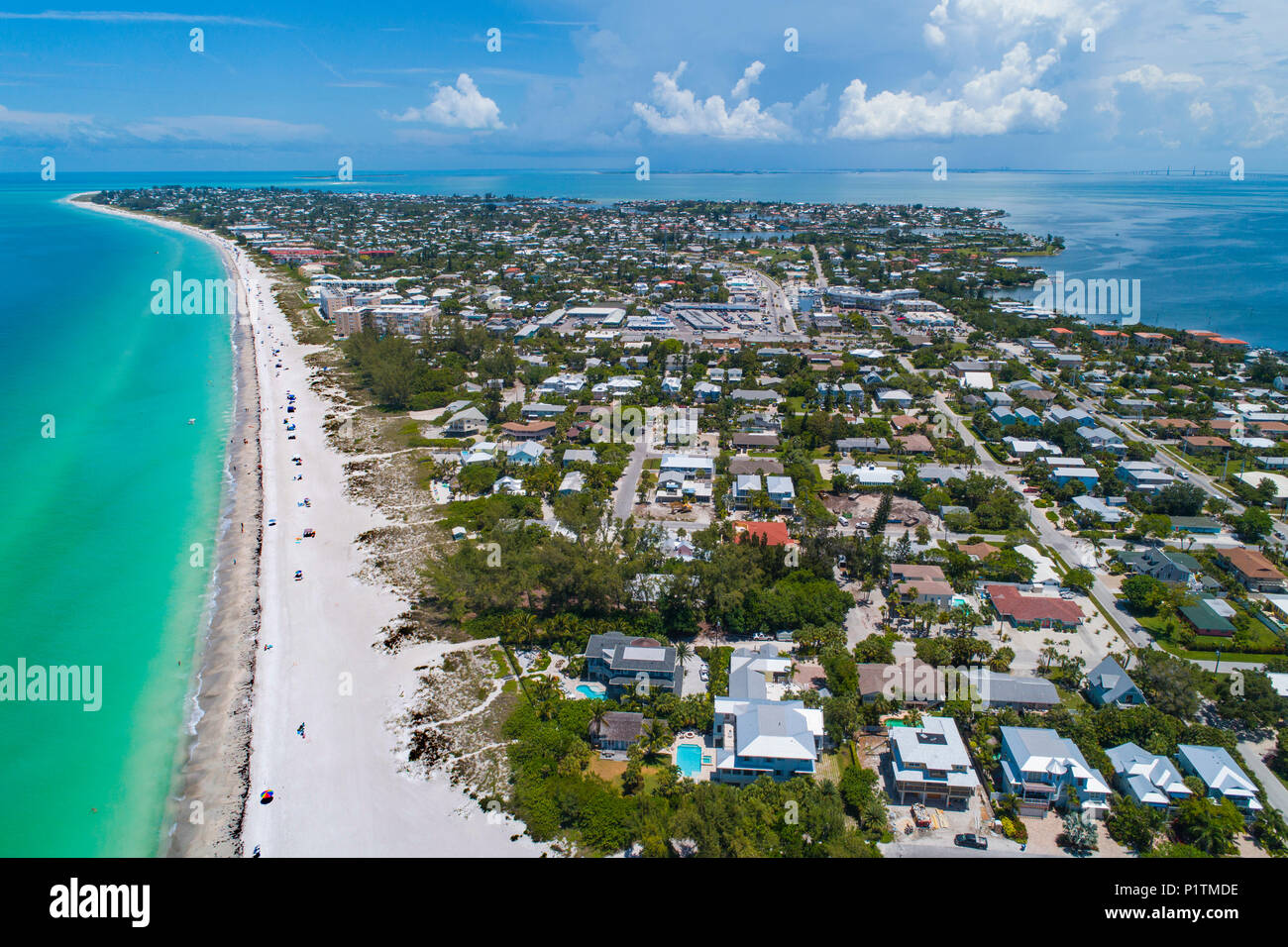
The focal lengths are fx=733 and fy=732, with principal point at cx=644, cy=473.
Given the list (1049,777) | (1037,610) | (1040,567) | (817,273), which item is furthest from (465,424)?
(817,273)

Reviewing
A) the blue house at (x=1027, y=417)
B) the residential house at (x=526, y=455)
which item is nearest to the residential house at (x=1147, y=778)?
the residential house at (x=526, y=455)

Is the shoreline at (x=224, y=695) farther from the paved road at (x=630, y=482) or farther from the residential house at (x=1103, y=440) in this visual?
the residential house at (x=1103, y=440)

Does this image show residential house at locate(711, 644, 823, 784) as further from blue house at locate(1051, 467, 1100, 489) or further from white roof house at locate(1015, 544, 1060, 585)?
blue house at locate(1051, 467, 1100, 489)

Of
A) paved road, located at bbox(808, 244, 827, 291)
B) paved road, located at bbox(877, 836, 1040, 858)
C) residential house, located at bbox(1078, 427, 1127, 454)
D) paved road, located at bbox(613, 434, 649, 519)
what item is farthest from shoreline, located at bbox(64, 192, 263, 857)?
paved road, located at bbox(808, 244, 827, 291)

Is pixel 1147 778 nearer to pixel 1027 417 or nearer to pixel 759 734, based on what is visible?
pixel 759 734

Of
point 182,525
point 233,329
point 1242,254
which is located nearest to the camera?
point 182,525

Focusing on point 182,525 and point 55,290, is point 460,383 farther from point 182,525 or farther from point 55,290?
point 55,290
